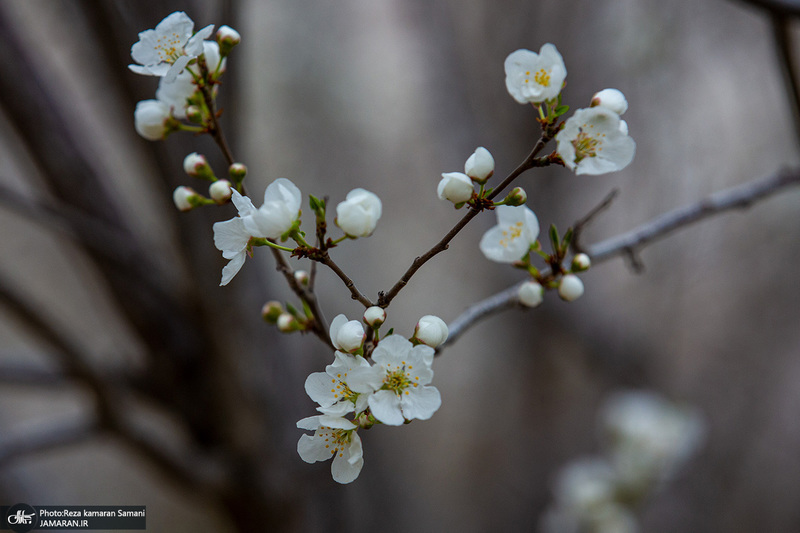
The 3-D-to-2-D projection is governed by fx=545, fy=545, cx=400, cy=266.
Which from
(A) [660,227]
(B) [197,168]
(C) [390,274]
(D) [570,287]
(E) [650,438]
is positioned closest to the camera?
(D) [570,287]

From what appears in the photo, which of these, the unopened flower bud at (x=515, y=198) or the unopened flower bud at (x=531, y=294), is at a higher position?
the unopened flower bud at (x=515, y=198)

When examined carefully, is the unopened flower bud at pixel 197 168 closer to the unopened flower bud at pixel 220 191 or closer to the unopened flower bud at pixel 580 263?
the unopened flower bud at pixel 220 191

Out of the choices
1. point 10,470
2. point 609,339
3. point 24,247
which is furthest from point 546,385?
point 24,247

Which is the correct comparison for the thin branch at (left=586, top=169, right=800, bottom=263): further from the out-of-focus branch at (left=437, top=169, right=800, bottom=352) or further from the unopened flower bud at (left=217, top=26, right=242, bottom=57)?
the unopened flower bud at (left=217, top=26, right=242, bottom=57)

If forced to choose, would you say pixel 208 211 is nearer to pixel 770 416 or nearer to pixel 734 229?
pixel 734 229

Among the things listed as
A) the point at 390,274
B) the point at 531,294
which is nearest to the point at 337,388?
the point at 531,294

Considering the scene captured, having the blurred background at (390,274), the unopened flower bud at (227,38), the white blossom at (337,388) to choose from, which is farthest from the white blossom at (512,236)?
the blurred background at (390,274)

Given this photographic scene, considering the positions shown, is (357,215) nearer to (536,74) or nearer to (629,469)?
(536,74)
